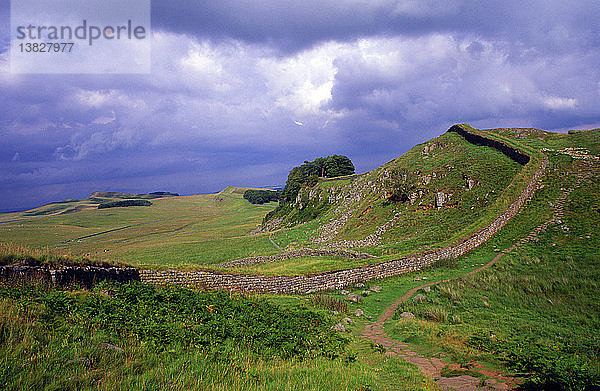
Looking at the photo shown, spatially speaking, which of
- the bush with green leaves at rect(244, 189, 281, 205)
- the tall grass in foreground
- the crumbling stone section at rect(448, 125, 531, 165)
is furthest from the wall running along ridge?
the bush with green leaves at rect(244, 189, 281, 205)

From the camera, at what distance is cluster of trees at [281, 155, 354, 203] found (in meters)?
82.0

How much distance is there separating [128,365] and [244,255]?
116 ft

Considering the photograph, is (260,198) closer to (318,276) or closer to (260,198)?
(260,198)

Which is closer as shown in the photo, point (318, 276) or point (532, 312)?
point (532, 312)

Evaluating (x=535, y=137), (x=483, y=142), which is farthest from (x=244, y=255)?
(x=535, y=137)

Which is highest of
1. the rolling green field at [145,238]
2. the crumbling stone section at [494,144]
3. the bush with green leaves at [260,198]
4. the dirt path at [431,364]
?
the crumbling stone section at [494,144]

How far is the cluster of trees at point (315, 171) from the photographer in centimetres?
8200

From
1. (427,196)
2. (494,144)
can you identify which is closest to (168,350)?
(427,196)

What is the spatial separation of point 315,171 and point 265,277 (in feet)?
230

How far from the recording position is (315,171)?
3378 inches

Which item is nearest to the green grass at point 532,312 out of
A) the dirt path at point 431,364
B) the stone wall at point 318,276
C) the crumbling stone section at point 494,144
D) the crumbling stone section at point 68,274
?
the dirt path at point 431,364

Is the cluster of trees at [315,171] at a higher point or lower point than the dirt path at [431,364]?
higher

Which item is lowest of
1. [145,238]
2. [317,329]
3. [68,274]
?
[145,238]

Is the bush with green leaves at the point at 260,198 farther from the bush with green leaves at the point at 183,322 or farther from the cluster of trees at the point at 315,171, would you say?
the bush with green leaves at the point at 183,322
